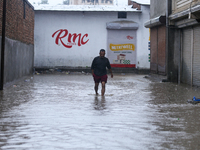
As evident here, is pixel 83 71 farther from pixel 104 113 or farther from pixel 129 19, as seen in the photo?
pixel 104 113

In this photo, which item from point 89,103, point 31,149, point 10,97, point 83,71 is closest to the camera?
point 31,149

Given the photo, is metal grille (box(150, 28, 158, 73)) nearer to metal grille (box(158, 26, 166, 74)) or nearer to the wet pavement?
metal grille (box(158, 26, 166, 74))

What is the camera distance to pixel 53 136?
20.8 feet

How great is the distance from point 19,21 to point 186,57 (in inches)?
374

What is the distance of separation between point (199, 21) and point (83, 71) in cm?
1552

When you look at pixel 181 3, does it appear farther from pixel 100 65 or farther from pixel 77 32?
pixel 77 32

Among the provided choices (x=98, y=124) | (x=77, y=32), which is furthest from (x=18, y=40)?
(x=98, y=124)

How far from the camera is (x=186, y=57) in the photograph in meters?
19.2

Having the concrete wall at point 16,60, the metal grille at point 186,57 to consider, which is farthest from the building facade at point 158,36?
the concrete wall at point 16,60

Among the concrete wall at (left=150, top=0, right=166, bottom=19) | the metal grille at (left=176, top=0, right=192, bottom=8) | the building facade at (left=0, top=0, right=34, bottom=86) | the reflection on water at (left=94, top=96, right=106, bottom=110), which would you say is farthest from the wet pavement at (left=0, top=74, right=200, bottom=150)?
the concrete wall at (left=150, top=0, right=166, bottom=19)

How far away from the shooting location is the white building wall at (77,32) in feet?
101

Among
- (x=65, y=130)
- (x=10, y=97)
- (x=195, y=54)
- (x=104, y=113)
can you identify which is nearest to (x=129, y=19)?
(x=195, y=54)

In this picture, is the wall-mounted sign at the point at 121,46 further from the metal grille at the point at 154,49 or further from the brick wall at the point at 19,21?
the brick wall at the point at 19,21

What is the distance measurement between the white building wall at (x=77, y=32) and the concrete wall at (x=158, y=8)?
6.85m
